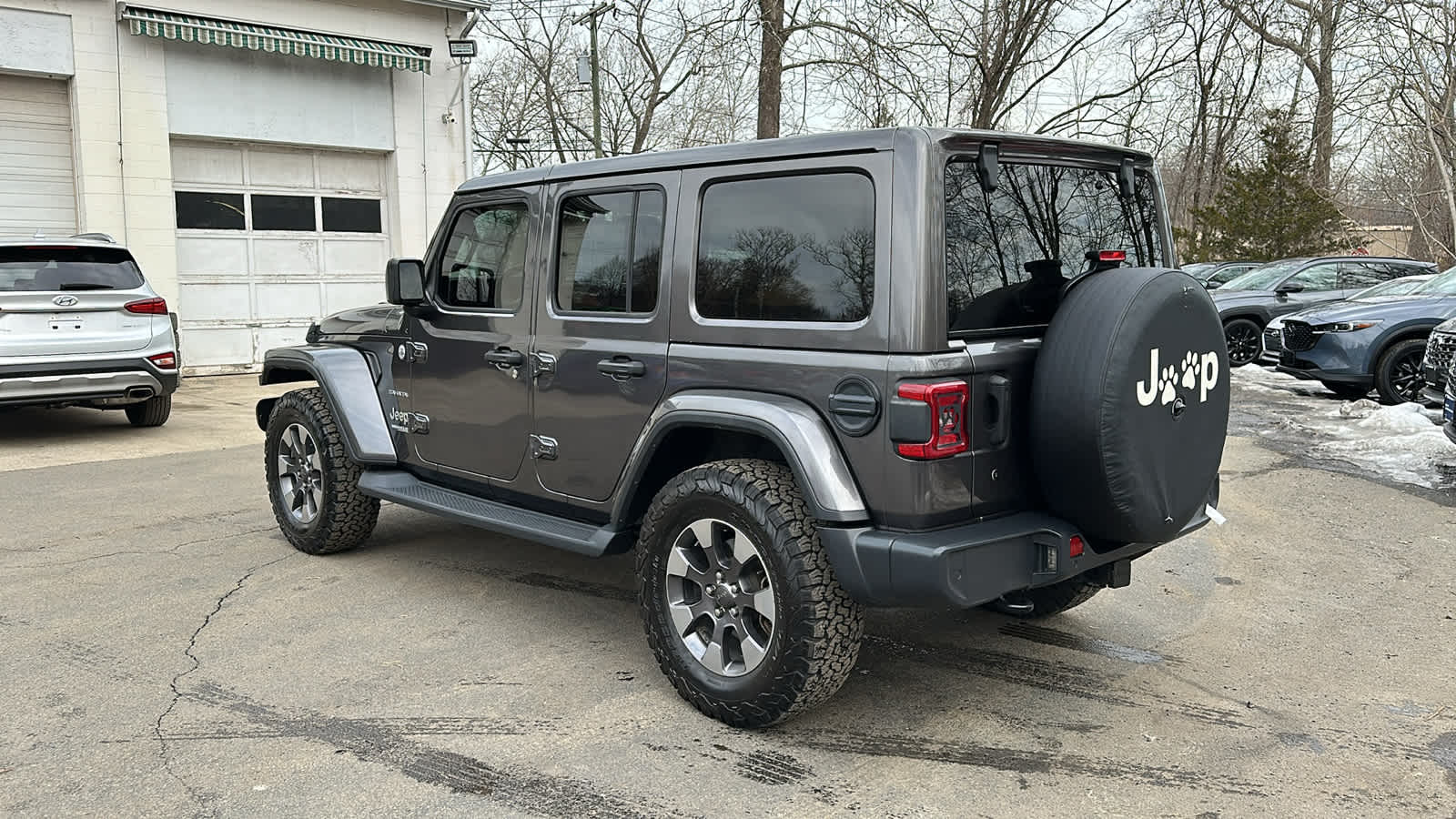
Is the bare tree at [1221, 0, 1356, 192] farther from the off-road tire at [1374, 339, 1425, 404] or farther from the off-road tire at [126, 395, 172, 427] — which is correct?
the off-road tire at [126, 395, 172, 427]

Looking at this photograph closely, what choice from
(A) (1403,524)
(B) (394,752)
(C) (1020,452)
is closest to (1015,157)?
(C) (1020,452)

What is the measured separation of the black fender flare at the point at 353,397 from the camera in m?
5.38

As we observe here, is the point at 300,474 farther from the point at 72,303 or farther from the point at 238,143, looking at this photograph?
the point at 238,143

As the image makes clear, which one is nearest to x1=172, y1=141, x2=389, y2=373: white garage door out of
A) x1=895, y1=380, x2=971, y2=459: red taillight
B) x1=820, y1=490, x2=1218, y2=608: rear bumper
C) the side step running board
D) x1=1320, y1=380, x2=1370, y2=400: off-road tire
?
the side step running board

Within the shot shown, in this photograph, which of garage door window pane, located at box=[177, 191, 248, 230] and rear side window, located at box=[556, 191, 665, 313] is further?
garage door window pane, located at box=[177, 191, 248, 230]

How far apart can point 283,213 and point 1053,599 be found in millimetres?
12775

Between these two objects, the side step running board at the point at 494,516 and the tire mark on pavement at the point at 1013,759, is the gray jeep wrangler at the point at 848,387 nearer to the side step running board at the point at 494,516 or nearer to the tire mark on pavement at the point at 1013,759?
the side step running board at the point at 494,516

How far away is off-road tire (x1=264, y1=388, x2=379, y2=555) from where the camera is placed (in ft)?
18.2

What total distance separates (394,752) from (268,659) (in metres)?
1.11

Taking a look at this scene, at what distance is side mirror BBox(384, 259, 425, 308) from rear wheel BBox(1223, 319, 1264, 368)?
12661 mm

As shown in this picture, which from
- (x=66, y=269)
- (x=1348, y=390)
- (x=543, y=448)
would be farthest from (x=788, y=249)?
(x=1348, y=390)

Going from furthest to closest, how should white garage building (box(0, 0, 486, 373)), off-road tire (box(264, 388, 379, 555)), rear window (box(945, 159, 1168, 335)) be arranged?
white garage building (box(0, 0, 486, 373)) → off-road tire (box(264, 388, 379, 555)) → rear window (box(945, 159, 1168, 335))

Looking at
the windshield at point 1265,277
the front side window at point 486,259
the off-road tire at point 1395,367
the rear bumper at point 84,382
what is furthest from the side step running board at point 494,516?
the windshield at point 1265,277

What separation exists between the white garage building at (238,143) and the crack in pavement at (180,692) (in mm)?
9435
